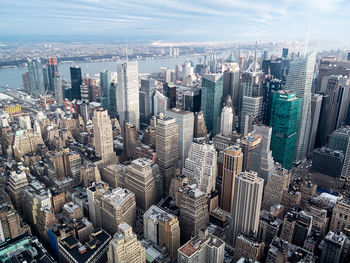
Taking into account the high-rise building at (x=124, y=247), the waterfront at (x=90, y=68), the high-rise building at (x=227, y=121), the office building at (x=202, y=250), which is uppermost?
the waterfront at (x=90, y=68)

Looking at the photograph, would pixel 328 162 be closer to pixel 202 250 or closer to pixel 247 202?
pixel 247 202

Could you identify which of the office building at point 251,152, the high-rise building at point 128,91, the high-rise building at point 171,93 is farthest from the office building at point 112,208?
the high-rise building at point 171,93

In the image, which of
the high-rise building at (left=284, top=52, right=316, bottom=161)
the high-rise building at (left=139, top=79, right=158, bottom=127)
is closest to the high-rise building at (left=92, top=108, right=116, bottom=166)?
the high-rise building at (left=139, top=79, right=158, bottom=127)

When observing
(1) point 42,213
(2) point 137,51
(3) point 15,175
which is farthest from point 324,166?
(2) point 137,51

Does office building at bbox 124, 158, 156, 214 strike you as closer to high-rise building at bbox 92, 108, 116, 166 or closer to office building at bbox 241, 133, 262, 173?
high-rise building at bbox 92, 108, 116, 166

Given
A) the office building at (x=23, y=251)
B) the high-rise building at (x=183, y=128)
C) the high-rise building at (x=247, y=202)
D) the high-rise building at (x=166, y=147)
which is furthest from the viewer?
the high-rise building at (x=183, y=128)

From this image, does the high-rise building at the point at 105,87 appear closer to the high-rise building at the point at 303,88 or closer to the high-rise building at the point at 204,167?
the high-rise building at the point at 204,167
